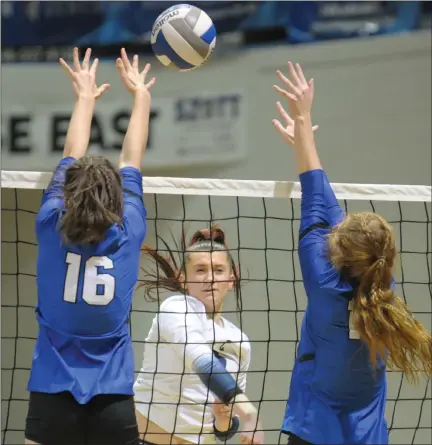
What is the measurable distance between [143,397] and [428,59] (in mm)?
4359

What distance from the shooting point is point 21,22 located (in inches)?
312

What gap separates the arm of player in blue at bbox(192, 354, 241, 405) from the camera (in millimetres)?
3697

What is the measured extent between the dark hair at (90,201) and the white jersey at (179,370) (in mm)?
1225

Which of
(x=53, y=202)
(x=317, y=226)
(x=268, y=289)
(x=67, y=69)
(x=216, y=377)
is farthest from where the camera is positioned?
(x=268, y=289)

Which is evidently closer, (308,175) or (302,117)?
(308,175)

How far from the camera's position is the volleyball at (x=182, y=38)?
3527mm

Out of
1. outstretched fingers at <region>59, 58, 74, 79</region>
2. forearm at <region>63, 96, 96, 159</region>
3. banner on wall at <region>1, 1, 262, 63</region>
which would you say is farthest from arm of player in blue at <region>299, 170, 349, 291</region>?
banner on wall at <region>1, 1, 262, 63</region>

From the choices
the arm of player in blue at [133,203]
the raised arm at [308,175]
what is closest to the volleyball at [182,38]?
the raised arm at [308,175]

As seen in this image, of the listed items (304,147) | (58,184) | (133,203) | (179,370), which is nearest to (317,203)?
(304,147)

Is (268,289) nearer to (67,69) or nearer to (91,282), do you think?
(67,69)

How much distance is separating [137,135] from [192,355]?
1.19 metres

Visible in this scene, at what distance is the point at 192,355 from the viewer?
382cm

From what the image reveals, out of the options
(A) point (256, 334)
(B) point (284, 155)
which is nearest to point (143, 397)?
(A) point (256, 334)

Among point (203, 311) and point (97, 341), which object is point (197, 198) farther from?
point (97, 341)
